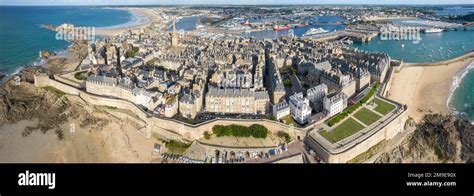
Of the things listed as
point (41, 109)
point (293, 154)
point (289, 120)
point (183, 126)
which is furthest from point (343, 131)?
point (41, 109)

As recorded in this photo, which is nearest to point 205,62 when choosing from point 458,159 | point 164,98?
point 164,98

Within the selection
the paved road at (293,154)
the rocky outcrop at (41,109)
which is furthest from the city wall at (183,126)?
the rocky outcrop at (41,109)

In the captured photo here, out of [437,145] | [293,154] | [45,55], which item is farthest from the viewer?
[45,55]

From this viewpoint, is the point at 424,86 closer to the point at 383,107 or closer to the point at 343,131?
the point at 383,107

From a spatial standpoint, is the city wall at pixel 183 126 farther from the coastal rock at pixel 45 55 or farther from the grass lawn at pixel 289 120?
the coastal rock at pixel 45 55

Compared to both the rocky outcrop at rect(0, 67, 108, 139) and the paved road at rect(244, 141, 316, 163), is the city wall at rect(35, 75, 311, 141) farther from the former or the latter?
the rocky outcrop at rect(0, 67, 108, 139)
